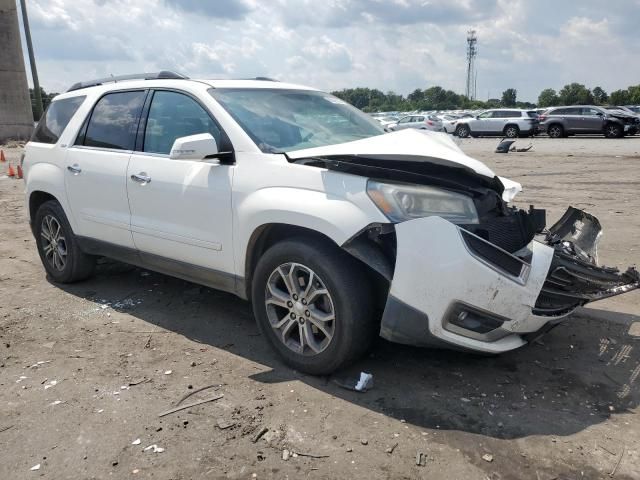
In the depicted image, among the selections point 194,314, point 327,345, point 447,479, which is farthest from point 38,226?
point 447,479

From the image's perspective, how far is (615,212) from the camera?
8297mm

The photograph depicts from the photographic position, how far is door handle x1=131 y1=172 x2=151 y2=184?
170 inches

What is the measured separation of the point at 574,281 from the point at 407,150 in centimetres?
124

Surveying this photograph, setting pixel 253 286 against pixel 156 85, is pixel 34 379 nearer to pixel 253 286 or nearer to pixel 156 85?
pixel 253 286

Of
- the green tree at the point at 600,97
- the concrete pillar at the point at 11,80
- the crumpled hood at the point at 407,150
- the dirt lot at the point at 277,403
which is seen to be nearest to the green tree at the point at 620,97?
the green tree at the point at 600,97

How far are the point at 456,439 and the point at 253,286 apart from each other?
1.57m

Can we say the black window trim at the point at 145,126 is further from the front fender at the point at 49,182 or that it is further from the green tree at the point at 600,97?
the green tree at the point at 600,97

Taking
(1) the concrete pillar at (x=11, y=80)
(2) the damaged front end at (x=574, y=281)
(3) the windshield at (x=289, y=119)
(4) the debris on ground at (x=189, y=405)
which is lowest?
(4) the debris on ground at (x=189, y=405)

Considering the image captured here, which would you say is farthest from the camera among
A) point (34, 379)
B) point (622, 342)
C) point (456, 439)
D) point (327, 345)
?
point (622, 342)

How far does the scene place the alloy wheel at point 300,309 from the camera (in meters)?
3.43

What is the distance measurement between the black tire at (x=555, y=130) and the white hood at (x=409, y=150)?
2711 cm

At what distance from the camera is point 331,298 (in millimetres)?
3334

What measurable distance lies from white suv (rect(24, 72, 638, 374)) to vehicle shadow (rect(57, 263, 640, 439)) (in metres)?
0.32

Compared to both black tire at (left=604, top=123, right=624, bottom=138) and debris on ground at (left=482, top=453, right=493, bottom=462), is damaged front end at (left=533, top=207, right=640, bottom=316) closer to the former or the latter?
debris on ground at (left=482, top=453, right=493, bottom=462)
